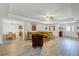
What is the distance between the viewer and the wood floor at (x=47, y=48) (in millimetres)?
2021

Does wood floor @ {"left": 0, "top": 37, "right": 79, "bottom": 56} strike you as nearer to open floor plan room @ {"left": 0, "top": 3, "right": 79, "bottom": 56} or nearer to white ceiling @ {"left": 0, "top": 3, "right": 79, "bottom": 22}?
open floor plan room @ {"left": 0, "top": 3, "right": 79, "bottom": 56}

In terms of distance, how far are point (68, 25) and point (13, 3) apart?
970mm

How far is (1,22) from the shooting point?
6.55 ft

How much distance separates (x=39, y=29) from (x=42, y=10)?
317mm

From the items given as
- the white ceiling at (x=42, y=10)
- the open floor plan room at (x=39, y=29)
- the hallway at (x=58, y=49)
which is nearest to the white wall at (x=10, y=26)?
the open floor plan room at (x=39, y=29)

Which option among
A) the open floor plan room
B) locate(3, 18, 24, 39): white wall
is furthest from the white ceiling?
locate(3, 18, 24, 39): white wall

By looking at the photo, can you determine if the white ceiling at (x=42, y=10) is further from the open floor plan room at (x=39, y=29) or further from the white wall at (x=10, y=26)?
the white wall at (x=10, y=26)

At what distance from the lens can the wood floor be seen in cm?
202

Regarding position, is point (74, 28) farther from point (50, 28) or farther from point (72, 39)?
point (50, 28)

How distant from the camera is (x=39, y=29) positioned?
2.05m

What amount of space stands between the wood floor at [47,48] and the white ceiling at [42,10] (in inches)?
14.6

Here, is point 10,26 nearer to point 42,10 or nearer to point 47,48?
point 42,10

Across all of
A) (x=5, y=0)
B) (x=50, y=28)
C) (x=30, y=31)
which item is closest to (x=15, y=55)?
(x=30, y=31)

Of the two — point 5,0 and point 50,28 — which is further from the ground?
point 5,0
